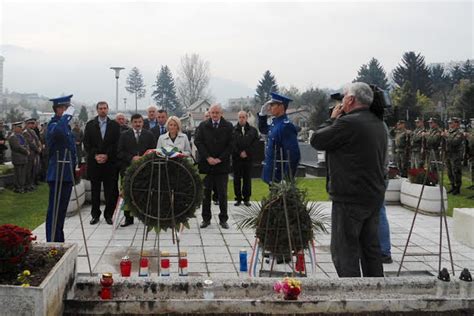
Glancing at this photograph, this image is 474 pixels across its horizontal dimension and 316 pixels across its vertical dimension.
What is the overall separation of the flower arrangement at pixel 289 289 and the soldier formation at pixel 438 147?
7.46 metres

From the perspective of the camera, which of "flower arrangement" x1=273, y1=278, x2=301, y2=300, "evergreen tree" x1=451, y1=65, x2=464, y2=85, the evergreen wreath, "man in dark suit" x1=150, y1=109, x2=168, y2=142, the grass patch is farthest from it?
"evergreen tree" x1=451, y1=65, x2=464, y2=85

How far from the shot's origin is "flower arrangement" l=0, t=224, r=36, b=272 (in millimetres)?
3008

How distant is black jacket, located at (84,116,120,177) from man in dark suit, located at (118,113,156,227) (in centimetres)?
13

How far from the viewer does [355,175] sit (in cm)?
371

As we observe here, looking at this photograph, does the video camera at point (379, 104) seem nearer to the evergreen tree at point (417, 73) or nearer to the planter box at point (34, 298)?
the planter box at point (34, 298)

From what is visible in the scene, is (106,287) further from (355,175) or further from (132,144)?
(132,144)

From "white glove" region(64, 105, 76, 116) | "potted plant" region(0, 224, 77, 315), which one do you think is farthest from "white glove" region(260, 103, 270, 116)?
"potted plant" region(0, 224, 77, 315)

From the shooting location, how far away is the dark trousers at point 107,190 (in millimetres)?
7920

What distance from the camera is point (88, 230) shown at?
24.6 ft

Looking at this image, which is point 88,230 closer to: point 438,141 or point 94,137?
point 94,137

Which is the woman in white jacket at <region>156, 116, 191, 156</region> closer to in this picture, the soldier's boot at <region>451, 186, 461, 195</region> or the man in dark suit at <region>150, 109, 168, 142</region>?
the man in dark suit at <region>150, 109, 168, 142</region>

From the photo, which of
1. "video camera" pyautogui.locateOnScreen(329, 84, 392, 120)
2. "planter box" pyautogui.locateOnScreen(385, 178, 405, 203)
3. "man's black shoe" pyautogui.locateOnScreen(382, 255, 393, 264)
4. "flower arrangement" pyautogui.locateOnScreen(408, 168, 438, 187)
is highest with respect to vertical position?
"video camera" pyautogui.locateOnScreen(329, 84, 392, 120)

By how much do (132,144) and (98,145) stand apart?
0.59 meters

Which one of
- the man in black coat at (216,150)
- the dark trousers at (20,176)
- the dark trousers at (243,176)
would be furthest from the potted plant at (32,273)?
the dark trousers at (20,176)
